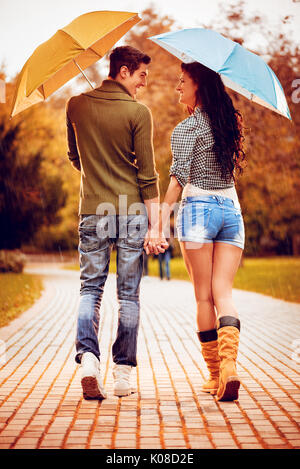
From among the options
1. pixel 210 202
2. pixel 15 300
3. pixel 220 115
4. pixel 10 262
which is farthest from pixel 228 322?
pixel 10 262

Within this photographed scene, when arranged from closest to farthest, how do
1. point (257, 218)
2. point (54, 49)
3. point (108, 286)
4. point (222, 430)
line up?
1. point (222, 430)
2. point (54, 49)
3. point (108, 286)
4. point (257, 218)

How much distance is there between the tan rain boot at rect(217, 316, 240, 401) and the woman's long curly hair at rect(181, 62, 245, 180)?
38.7 inches

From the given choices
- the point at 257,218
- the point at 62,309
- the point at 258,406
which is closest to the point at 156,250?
the point at 258,406

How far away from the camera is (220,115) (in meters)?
4.08

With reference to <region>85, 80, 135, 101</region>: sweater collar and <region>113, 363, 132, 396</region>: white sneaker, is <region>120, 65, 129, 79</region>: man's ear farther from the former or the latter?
<region>113, 363, 132, 396</region>: white sneaker

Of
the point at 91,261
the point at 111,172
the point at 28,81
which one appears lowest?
the point at 91,261

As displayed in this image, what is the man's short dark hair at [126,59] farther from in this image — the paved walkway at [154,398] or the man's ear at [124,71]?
the paved walkway at [154,398]

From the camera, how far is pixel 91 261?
405 cm

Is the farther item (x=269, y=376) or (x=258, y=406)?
(x=269, y=376)

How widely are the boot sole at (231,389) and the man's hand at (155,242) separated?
93 centimetres

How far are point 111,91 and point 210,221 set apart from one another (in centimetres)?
107

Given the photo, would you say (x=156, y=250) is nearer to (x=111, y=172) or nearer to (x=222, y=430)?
(x=111, y=172)

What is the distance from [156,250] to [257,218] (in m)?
34.4

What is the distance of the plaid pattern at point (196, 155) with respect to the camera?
13.2 feet
